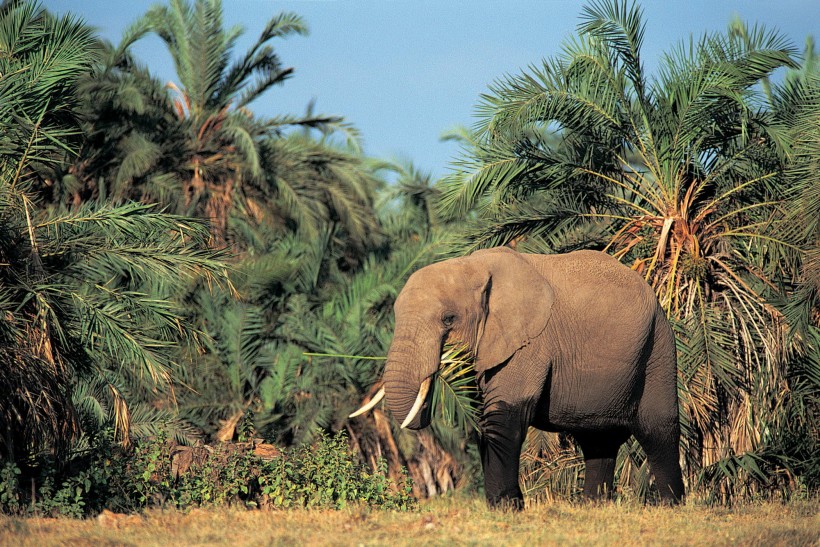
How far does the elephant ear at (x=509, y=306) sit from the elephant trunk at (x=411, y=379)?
0.63m

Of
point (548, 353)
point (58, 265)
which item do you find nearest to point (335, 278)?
point (58, 265)

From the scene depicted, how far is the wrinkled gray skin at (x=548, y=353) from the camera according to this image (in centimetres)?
886

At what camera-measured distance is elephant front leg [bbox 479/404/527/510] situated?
9031mm

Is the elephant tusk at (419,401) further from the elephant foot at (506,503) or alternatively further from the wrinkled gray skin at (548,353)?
the elephant foot at (506,503)

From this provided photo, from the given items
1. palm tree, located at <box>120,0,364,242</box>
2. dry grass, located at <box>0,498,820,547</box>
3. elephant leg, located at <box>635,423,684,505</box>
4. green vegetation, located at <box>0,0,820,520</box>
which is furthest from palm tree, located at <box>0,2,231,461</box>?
palm tree, located at <box>120,0,364,242</box>

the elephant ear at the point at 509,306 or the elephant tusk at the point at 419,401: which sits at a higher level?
the elephant ear at the point at 509,306

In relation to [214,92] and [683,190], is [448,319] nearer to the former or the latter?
[683,190]

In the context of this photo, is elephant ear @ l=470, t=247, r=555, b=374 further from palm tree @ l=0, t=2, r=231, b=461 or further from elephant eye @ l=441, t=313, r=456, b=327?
palm tree @ l=0, t=2, r=231, b=461

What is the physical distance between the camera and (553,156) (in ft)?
42.9

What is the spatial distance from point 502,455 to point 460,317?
115 centimetres

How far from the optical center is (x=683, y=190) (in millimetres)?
13352

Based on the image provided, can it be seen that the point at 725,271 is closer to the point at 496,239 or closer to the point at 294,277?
the point at 496,239

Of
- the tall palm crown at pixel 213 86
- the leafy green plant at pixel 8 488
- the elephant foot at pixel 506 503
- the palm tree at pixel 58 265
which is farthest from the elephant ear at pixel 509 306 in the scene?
the tall palm crown at pixel 213 86

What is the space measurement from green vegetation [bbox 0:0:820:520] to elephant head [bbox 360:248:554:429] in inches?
12.9
